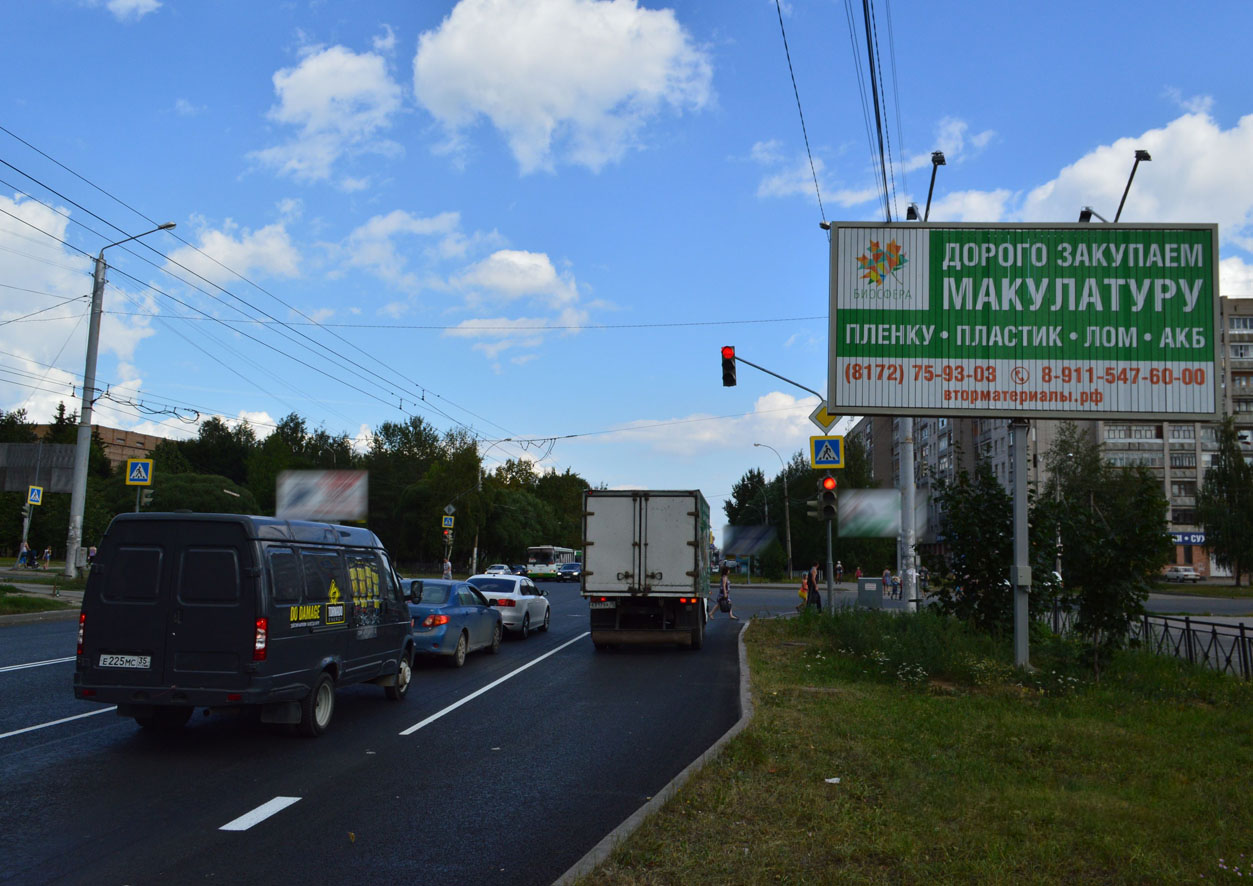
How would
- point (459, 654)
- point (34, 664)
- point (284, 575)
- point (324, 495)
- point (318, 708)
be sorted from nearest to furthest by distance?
point (284, 575), point (318, 708), point (34, 664), point (459, 654), point (324, 495)

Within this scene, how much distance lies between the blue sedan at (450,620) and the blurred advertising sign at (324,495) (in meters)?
29.4

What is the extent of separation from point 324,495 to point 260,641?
1617 inches

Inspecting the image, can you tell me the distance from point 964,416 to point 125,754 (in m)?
11.3

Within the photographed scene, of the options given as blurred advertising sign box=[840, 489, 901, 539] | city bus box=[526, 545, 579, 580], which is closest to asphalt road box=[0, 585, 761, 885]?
blurred advertising sign box=[840, 489, 901, 539]

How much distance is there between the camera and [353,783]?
303 inches

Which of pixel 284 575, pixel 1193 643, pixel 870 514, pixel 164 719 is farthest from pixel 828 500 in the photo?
pixel 164 719

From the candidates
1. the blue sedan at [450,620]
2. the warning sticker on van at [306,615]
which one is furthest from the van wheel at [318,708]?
the blue sedan at [450,620]

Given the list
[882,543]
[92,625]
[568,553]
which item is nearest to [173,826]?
[92,625]

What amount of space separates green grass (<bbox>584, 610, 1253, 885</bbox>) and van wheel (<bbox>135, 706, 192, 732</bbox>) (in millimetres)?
5651

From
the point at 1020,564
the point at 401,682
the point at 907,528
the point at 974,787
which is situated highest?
the point at 907,528

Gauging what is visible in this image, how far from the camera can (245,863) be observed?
5.58 m

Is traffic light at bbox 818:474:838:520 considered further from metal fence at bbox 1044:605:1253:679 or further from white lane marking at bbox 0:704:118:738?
white lane marking at bbox 0:704:118:738

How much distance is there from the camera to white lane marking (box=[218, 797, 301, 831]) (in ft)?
20.9

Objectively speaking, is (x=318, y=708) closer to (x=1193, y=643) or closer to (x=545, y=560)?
(x=1193, y=643)
